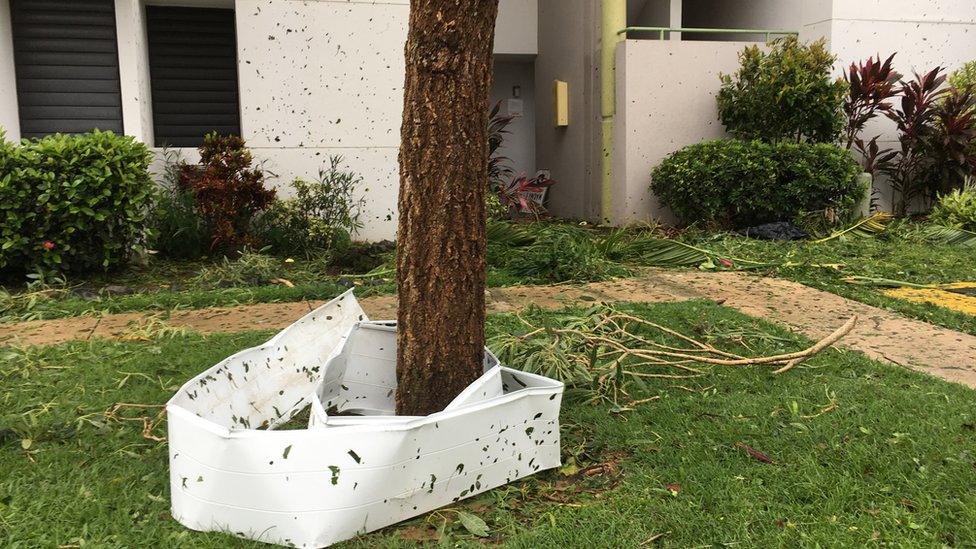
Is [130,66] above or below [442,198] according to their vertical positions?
above

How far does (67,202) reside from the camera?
539 centimetres

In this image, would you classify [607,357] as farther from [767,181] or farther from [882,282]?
[767,181]

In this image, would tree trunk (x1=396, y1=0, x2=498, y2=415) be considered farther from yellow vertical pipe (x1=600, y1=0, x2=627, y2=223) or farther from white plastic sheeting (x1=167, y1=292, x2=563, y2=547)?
yellow vertical pipe (x1=600, y1=0, x2=627, y2=223)

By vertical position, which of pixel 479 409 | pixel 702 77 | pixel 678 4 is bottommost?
pixel 479 409

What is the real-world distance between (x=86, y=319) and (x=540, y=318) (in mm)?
2862

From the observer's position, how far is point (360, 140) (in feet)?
23.9

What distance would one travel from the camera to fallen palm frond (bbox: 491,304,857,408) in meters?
3.03

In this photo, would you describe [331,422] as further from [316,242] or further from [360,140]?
[360,140]

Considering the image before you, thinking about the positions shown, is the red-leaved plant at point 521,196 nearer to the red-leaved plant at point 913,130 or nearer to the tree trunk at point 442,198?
the red-leaved plant at point 913,130

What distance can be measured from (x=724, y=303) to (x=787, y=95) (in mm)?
4271

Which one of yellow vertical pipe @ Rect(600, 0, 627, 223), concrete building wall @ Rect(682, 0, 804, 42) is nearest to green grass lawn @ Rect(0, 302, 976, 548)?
yellow vertical pipe @ Rect(600, 0, 627, 223)

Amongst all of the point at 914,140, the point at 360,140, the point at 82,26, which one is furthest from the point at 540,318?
the point at 914,140

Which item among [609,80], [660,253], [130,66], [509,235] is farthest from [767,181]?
[130,66]

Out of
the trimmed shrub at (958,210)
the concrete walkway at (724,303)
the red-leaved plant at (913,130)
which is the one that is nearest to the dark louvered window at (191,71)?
the concrete walkway at (724,303)
